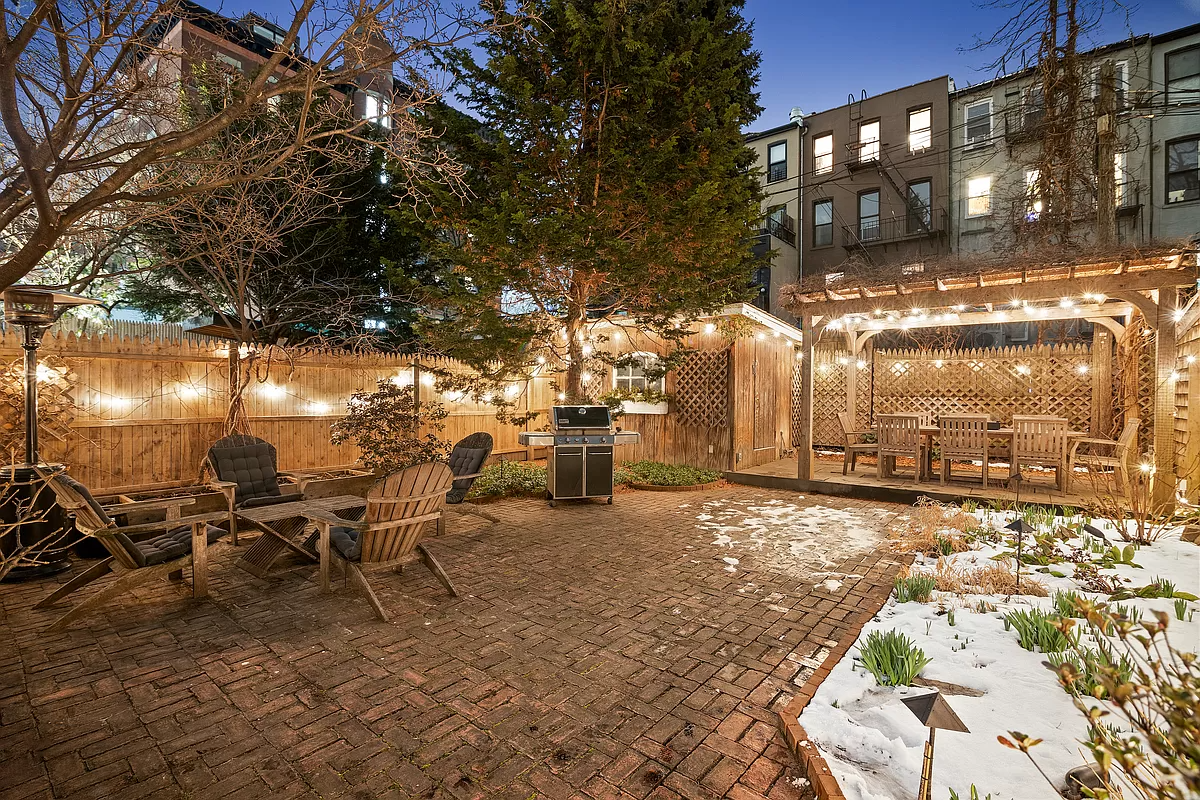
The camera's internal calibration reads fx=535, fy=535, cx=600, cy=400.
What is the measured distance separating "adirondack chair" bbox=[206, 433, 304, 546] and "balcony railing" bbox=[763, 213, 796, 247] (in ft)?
50.7

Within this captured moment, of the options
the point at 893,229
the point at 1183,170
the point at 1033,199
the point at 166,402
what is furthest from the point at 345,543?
the point at 1183,170

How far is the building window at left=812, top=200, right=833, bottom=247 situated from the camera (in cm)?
1814

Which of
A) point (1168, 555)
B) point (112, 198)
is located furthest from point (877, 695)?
point (112, 198)

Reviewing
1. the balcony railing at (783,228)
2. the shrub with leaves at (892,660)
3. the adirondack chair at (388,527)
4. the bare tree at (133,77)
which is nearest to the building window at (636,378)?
the bare tree at (133,77)

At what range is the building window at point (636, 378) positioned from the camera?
9633mm

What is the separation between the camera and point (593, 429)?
7.00 m

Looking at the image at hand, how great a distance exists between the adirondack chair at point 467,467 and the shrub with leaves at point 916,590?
398 centimetres

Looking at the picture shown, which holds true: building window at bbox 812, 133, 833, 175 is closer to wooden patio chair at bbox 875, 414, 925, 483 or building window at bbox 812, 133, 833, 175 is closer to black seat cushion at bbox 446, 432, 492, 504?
wooden patio chair at bbox 875, 414, 925, 483

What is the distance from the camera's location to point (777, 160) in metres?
18.8

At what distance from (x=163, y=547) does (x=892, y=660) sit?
463 cm

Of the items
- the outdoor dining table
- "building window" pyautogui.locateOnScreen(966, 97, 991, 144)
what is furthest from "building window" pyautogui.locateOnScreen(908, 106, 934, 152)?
the outdoor dining table

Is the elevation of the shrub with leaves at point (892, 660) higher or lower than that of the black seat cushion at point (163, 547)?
lower

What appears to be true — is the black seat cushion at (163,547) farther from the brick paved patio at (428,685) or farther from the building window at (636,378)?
the building window at (636,378)

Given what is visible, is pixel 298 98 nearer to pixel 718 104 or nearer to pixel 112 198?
pixel 718 104
